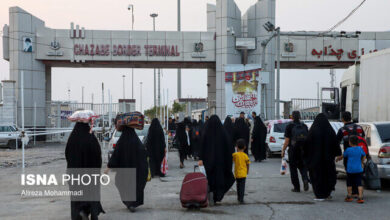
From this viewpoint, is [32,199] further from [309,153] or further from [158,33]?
[158,33]

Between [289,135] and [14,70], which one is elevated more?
[14,70]

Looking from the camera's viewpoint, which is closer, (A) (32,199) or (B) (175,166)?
(A) (32,199)

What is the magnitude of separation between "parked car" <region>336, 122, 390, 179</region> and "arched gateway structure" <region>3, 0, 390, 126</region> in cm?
1998

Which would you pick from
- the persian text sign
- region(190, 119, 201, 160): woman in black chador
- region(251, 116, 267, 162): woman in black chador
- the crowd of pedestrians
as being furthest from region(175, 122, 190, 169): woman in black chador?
the persian text sign

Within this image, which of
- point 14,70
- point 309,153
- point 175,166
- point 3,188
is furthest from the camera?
point 14,70

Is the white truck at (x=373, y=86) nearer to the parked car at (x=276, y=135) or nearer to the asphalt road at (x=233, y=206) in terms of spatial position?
the asphalt road at (x=233, y=206)

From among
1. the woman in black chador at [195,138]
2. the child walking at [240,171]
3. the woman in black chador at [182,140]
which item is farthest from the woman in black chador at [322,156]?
the woman in black chador at [195,138]

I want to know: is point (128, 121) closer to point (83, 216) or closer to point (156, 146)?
point (83, 216)

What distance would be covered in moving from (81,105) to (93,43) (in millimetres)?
4232

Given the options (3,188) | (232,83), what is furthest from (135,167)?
(232,83)

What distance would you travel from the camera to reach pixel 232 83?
956 inches

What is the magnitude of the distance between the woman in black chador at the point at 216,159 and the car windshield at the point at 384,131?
3.59 meters

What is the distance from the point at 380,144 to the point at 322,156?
1.74 meters

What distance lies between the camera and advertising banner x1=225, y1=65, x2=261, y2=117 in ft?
77.6
